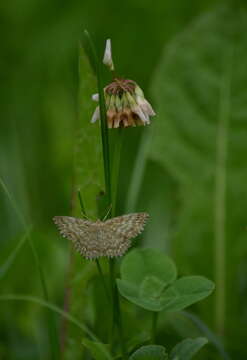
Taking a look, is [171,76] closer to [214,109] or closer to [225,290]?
[214,109]


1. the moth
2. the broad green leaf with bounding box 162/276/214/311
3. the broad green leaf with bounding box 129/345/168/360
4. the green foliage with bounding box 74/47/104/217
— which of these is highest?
the green foliage with bounding box 74/47/104/217

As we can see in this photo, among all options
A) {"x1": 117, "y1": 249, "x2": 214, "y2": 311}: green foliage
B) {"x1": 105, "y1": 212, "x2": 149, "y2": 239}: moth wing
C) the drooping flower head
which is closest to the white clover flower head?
the drooping flower head

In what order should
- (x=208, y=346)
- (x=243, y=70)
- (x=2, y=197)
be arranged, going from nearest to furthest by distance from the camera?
(x=208, y=346) < (x=243, y=70) < (x=2, y=197)

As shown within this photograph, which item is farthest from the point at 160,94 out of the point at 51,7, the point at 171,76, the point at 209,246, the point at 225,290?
the point at 51,7

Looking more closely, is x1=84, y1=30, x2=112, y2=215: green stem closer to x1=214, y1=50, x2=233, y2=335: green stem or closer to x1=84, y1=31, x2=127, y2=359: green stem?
x1=84, y1=31, x2=127, y2=359: green stem

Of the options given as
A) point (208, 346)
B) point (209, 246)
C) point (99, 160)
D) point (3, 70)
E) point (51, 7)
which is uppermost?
point (51, 7)

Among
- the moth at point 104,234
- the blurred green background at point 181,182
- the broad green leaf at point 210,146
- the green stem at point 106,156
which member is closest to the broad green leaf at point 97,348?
the green stem at point 106,156
